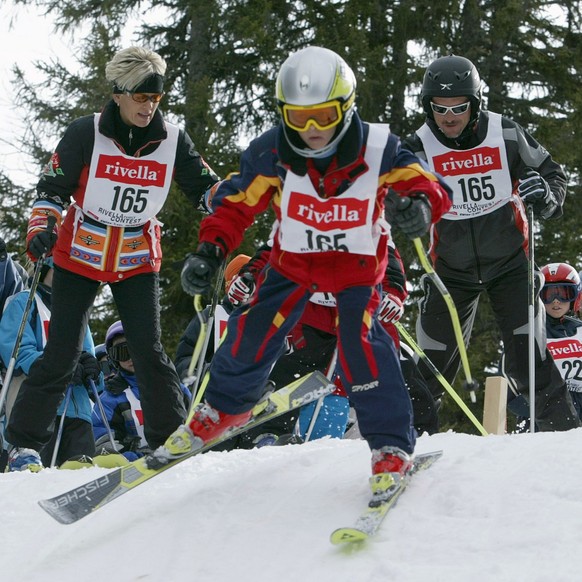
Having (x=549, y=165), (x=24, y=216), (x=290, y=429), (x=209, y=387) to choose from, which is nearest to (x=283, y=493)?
(x=209, y=387)

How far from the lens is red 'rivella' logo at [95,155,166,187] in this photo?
5.48 metres

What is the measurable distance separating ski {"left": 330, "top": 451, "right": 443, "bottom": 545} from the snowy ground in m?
0.04

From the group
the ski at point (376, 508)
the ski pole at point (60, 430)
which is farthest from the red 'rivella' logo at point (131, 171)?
the ski at point (376, 508)

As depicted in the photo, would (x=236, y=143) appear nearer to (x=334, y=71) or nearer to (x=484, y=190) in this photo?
(x=484, y=190)

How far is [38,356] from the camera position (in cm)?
647

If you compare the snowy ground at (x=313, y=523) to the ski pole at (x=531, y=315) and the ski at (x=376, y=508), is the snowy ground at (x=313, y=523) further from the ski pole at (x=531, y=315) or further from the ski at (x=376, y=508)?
the ski pole at (x=531, y=315)

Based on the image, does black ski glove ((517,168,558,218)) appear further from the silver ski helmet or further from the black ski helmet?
the silver ski helmet

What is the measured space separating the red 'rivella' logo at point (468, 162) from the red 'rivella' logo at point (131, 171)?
1664 millimetres

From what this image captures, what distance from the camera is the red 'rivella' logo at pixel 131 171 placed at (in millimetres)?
5484

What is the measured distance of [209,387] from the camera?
14.0 feet

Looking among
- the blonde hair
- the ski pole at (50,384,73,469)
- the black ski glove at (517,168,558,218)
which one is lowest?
the ski pole at (50,384,73,469)

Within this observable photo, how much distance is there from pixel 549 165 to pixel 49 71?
10.3 metres

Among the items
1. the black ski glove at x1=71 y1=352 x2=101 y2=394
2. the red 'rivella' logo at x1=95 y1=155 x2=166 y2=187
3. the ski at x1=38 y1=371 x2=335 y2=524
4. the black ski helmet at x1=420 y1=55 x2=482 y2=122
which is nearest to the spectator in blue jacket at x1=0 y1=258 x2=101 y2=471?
the black ski glove at x1=71 y1=352 x2=101 y2=394

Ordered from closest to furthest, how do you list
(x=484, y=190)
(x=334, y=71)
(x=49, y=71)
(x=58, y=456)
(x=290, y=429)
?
(x=334, y=71) < (x=484, y=190) < (x=290, y=429) < (x=58, y=456) < (x=49, y=71)
